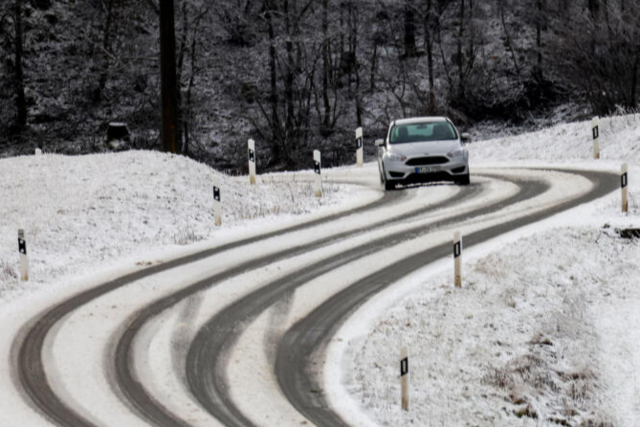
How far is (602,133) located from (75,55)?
2933 cm

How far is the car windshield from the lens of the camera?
22.3 m

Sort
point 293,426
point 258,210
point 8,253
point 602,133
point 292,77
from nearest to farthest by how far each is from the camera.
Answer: point 293,426
point 8,253
point 258,210
point 602,133
point 292,77

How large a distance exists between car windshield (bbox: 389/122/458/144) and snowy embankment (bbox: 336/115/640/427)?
5.47m

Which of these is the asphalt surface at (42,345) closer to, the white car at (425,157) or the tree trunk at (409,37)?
the white car at (425,157)

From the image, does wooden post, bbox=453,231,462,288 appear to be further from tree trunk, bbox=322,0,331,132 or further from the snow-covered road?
tree trunk, bbox=322,0,331,132

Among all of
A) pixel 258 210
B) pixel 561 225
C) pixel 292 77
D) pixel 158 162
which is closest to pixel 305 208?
pixel 258 210

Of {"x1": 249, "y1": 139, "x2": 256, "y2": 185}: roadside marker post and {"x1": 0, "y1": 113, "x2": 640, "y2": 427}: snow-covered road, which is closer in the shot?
{"x1": 0, "y1": 113, "x2": 640, "y2": 427}: snow-covered road

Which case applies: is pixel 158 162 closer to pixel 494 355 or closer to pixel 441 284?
pixel 441 284

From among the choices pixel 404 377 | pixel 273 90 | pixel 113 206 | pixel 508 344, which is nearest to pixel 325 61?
pixel 273 90

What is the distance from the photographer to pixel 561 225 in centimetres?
1683

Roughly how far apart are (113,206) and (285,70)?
26.7 metres

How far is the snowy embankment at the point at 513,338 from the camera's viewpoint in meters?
10.2

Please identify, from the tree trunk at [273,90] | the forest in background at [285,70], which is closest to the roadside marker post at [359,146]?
the forest in background at [285,70]

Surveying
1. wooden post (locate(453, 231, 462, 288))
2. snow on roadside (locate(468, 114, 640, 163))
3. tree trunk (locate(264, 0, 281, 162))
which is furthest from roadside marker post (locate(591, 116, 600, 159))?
tree trunk (locate(264, 0, 281, 162))
